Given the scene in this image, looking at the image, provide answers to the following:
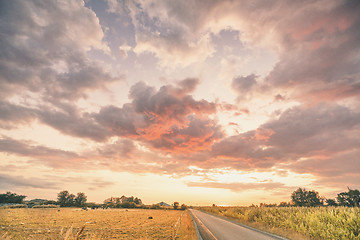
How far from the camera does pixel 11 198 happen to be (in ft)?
404

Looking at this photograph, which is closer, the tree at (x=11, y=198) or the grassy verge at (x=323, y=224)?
the grassy verge at (x=323, y=224)

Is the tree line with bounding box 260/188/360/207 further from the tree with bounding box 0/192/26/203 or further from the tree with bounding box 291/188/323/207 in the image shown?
the tree with bounding box 0/192/26/203

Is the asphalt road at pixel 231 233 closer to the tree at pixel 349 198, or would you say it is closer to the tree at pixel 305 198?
the tree at pixel 349 198

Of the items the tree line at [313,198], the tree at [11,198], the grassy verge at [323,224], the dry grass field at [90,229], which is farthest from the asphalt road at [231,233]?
the tree at [11,198]

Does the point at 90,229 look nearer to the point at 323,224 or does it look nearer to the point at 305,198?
the point at 323,224

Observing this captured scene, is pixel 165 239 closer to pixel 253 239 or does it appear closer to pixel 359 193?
pixel 253 239

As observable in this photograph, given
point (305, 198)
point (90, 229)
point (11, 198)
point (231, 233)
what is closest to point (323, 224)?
point (231, 233)

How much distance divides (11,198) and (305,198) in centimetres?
18927

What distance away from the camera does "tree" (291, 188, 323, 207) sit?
9729cm

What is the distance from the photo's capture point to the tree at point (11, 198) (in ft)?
392

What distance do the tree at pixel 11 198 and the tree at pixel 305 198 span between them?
182038mm

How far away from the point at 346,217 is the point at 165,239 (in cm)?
1513

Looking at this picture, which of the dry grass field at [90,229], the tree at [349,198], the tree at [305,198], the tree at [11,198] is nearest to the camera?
the dry grass field at [90,229]

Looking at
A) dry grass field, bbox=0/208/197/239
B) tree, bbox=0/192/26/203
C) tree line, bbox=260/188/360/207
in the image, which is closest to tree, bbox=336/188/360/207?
tree line, bbox=260/188/360/207
